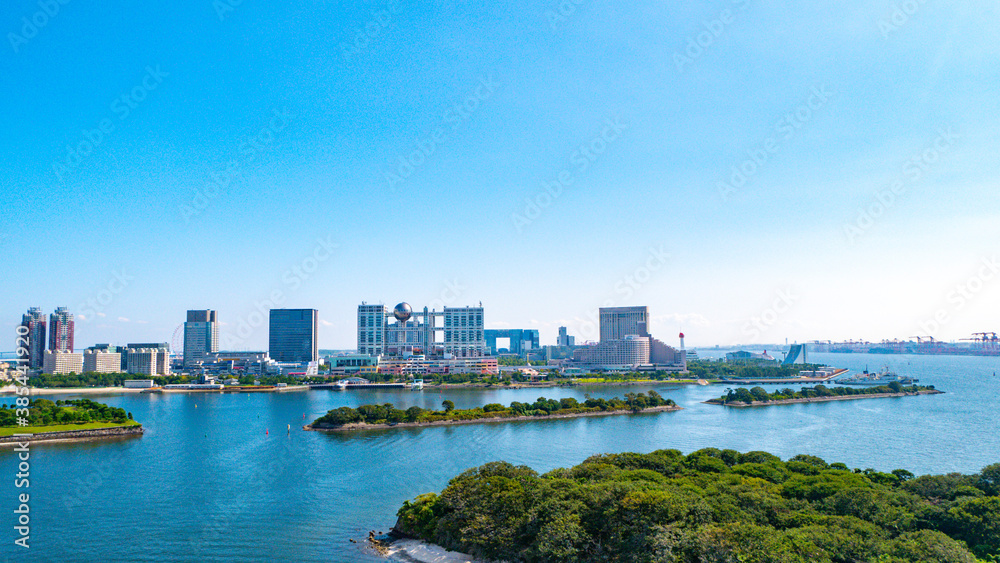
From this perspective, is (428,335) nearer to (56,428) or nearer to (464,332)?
(464,332)

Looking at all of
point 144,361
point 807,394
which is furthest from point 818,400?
point 144,361

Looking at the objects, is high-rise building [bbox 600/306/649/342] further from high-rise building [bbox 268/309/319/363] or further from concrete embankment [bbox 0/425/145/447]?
concrete embankment [bbox 0/425/145/447]

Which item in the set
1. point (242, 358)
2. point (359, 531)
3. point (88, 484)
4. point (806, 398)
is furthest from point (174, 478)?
point (242, 358)

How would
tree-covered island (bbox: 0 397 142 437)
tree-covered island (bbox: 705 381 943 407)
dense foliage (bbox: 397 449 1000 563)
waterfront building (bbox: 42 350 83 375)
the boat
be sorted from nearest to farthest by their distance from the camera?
1. dense foliage (bbox: 397 449 1000 563)
2. tree-covered island (bbox: 0 397 142 437)
3. tree-covered island (bbox: 705 381 943 407)
4. the boat
5. waterfront building (bbox: 42 350 83 375)

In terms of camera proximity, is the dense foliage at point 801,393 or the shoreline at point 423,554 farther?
the dense foliage at point 801,393

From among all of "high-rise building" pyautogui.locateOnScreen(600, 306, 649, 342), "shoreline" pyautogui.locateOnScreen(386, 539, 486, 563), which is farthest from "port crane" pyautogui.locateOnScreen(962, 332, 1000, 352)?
"shoreline" pyautogui.locateOnScreen(386, 539, 486, 563)

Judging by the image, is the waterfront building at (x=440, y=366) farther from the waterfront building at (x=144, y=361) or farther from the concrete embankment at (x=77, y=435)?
the concrete embankment at (x=77, y=435)

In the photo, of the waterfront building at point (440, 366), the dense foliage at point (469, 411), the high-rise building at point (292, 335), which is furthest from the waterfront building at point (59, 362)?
the dense foliage at point (469, 411)
